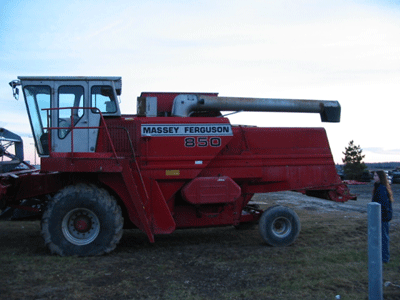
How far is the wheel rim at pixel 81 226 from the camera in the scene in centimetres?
767

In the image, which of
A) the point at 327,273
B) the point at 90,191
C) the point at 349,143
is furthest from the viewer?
the point at 349,143

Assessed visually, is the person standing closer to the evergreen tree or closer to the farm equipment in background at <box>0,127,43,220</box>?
the farm equipment in background at <box>0,127,43,220</box>

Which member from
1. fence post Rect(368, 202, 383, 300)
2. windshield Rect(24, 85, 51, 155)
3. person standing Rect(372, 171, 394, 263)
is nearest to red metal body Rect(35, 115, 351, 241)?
windshield Rect(24, 85, 51, 155)

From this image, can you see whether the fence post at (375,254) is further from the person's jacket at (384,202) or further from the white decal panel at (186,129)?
the white decal panel at (186,129)

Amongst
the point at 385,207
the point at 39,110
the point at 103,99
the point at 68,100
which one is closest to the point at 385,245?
the point at 385,207

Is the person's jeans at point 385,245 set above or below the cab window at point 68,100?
below

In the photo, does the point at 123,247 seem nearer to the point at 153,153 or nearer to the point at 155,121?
the point at 153,153

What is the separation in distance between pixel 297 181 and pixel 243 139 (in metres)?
1.61

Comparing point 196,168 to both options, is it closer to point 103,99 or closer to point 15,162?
point 103,99

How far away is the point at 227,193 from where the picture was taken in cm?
844

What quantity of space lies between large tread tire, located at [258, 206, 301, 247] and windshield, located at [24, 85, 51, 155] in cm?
488

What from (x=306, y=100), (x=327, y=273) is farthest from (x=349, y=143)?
(x=327, y=273)

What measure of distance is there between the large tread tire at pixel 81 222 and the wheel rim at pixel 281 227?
11.0 feet

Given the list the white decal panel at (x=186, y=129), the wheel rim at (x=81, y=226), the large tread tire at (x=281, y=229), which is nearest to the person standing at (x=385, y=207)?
the large tread tire at (x=281, y=229)
